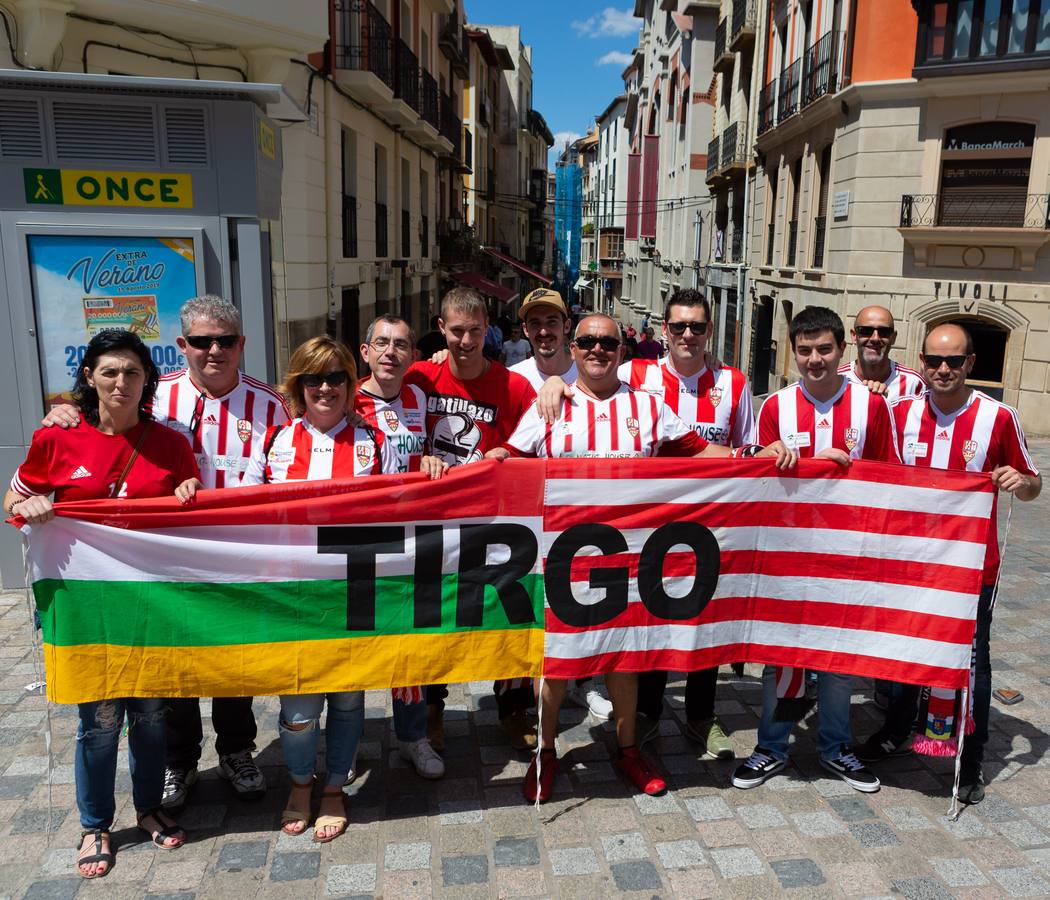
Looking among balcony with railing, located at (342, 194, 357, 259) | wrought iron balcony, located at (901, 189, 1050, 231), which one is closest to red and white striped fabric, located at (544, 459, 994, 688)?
balcony with railing, located at (342, 194, 357, 259)

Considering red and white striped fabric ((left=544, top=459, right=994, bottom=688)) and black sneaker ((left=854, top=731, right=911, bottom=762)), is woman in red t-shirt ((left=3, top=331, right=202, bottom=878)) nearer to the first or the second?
red and white striped fabric ((left=544, top=459, right=994, bottom=688))

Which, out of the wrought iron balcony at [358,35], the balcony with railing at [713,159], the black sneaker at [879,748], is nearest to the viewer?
the black sneaker at [879,748]

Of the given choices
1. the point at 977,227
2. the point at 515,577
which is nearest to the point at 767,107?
the point at 977,227

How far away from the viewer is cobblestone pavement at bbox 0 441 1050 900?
11.0ft

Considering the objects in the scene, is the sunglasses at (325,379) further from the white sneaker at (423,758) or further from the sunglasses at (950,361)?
the sunglasses at (950,361)

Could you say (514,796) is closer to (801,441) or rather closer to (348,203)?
(801,441)

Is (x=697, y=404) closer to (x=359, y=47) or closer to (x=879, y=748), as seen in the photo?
(x=879, y=748)

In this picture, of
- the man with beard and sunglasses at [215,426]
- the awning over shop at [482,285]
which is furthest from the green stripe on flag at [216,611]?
the awning over shop at [482,285]

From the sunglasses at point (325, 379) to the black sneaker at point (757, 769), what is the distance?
8.77 feet

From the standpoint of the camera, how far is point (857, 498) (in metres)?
3.90

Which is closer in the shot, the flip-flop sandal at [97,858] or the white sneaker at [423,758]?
the flip-flop sandal at [97,858]

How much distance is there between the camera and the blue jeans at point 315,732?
11.8ft

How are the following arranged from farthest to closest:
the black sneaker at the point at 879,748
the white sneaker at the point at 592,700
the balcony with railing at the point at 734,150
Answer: the balcony with railing at the point at 734,150, the white sneaker at the point at 592,700, the black sneaker at the point at 879,748

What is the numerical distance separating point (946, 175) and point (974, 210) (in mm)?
837
